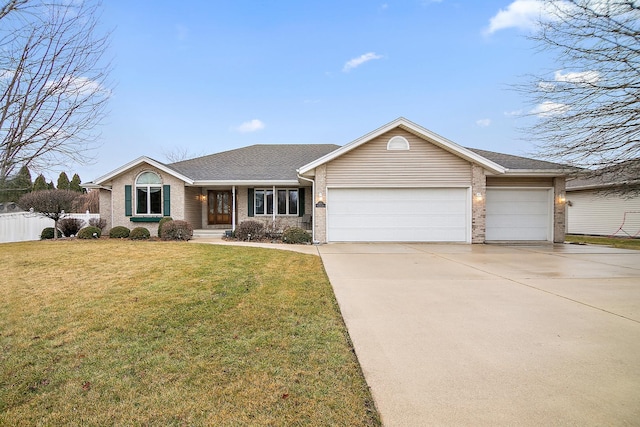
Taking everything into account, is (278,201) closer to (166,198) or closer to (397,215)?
(166,198)

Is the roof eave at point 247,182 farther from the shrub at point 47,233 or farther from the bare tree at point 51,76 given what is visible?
the bare tree at point 51,76

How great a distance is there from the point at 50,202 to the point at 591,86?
1874 cm

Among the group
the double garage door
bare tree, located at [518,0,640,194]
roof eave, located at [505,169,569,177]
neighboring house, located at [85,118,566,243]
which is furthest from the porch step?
bare tree, located at [518,0,640,194]

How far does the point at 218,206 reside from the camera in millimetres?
16422

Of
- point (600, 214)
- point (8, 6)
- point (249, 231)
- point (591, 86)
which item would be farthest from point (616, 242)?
point (8, 6)

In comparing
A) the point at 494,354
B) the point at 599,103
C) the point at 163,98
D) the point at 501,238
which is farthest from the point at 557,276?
the point at 163,98

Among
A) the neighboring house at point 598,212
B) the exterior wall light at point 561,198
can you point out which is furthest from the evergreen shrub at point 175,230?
the neighboring house at point 598,212

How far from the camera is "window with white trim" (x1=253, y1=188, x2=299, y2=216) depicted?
15.3 metres

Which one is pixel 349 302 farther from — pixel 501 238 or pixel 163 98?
pixel 163 98

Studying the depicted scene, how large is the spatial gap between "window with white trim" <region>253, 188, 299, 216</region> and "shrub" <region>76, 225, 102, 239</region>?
23.0ft

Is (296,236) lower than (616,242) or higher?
higher

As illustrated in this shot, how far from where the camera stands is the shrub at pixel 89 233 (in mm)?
13078

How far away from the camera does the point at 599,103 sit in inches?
268

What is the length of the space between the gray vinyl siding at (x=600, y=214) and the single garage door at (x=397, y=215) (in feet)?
35.4
